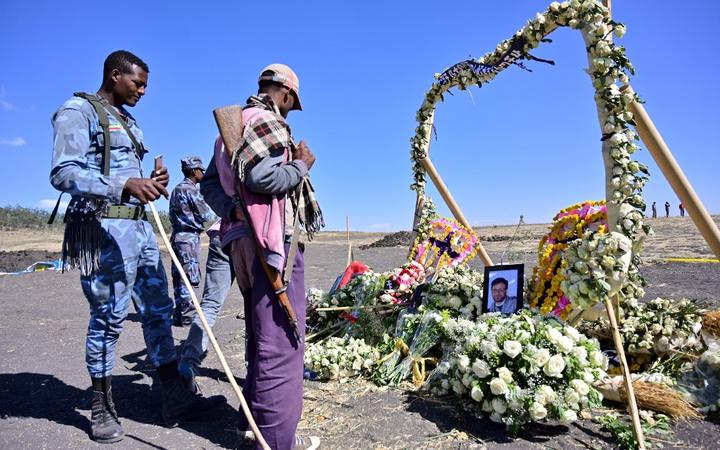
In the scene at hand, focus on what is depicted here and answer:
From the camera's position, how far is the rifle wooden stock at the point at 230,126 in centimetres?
248

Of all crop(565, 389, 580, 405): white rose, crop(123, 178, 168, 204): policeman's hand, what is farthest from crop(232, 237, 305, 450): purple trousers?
crop(565, 389, 580, 405): white rose

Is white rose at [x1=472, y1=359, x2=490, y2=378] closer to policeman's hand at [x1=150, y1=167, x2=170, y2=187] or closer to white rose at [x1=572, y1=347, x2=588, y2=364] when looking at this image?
white rose at [x1=572, y1=347, x2=588, y2=364]

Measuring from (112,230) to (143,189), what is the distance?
466 millimetres

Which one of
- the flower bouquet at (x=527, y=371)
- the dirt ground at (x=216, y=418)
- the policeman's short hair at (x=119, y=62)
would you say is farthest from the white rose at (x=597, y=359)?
the policeman's short hair at (x=119, y=62)

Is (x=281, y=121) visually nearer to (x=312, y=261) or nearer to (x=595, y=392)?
(x=595, y=392)

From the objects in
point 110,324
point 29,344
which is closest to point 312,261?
point 29,344

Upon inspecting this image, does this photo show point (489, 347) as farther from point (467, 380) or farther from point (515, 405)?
point (515, 405)

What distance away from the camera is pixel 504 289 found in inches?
161

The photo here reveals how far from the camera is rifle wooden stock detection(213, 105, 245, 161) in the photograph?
8.14 ft

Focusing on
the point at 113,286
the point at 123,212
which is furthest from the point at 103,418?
the point at 123,212

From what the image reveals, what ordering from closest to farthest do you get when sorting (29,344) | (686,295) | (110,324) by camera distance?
(110,324), (29,344), (686,295)

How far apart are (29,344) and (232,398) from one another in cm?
→ 348

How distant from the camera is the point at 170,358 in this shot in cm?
336

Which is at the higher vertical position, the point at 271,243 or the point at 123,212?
the point at 123,212
